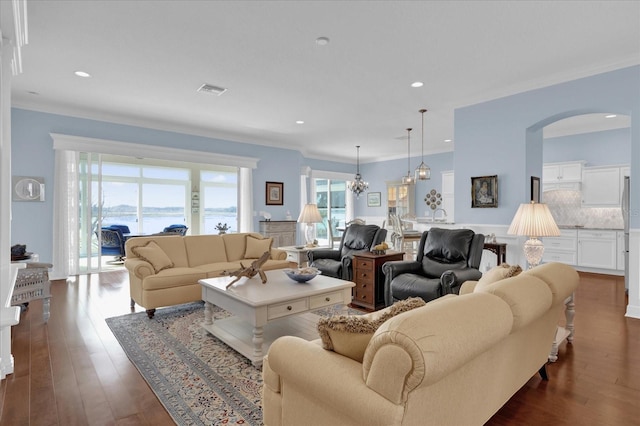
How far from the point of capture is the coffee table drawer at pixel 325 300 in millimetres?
2992

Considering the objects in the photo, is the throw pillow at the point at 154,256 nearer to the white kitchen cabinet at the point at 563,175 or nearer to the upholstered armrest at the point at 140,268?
the upholstered armrest at the point at 140,268

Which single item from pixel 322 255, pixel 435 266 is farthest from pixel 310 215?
pixel 435 266

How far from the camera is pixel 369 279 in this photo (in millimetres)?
4133

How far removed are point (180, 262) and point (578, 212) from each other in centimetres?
755

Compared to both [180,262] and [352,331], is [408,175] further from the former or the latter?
[352,331]

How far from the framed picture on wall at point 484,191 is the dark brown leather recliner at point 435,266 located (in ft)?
4.41

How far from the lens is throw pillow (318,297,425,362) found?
1.37 meters

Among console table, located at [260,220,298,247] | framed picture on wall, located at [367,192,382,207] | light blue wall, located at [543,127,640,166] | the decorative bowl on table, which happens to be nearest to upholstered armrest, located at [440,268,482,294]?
the decorative bowl on table

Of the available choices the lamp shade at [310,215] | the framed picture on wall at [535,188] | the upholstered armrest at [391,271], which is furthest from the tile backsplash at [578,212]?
the lamp shade at [310,215]

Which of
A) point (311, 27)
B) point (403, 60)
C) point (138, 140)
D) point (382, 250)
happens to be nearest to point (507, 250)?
point (382, 250)

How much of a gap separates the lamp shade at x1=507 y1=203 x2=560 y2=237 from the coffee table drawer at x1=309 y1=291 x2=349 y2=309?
1746 millimetres

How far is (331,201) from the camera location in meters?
10.9

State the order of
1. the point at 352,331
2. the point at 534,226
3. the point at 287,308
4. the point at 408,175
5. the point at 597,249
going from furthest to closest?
the point at 408,175 → the point at 597,249 → the point at 534,226 → the point at 287,308 → the point at 352,331

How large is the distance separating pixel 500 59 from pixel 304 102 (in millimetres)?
2710
